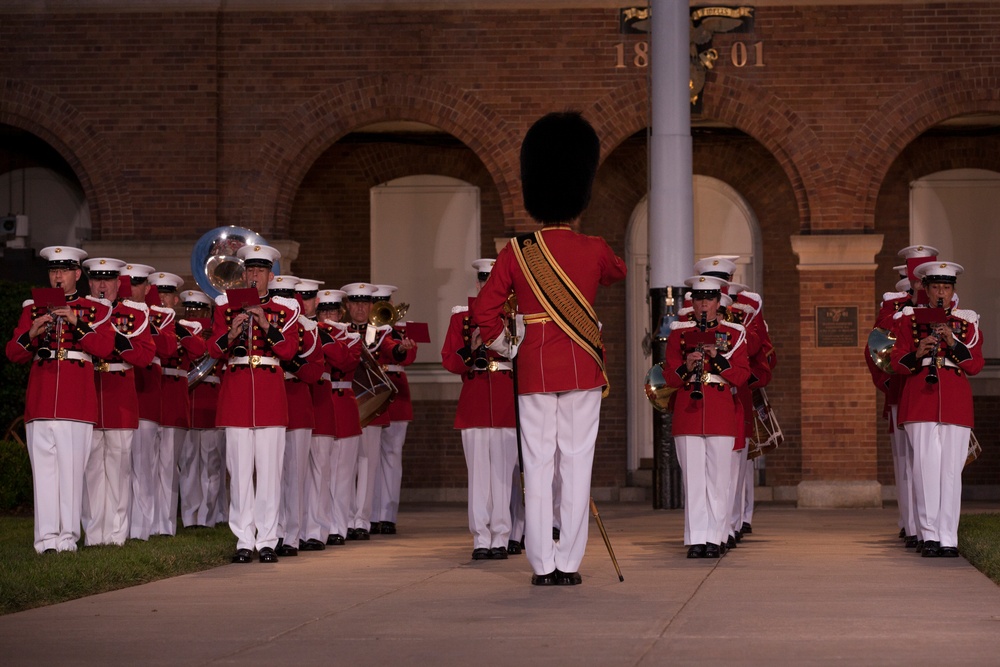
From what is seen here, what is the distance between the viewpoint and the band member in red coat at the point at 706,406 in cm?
1059

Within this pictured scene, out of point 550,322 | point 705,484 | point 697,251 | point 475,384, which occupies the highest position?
point 697,251

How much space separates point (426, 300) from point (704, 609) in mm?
12316

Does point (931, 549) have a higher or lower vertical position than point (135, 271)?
lower

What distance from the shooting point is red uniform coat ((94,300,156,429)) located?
10977 mm

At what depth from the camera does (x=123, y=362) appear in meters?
11.2

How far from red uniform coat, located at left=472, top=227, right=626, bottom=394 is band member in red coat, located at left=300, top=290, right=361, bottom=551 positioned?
3.43 metres

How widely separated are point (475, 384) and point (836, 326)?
7229mm

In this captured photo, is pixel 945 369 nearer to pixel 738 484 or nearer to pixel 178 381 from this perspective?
pixel 738 484

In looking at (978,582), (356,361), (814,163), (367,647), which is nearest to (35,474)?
(356,361)

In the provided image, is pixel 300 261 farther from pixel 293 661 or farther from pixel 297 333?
pixel 293 661

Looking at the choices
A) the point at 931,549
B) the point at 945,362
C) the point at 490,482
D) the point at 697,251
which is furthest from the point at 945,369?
the point at 697,251

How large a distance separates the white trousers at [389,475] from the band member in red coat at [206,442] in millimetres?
1336

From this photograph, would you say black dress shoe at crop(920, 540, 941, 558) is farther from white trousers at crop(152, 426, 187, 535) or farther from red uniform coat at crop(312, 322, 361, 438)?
white trousers at crop(152, 426, 187, 535)

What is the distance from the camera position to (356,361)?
12508 mm
